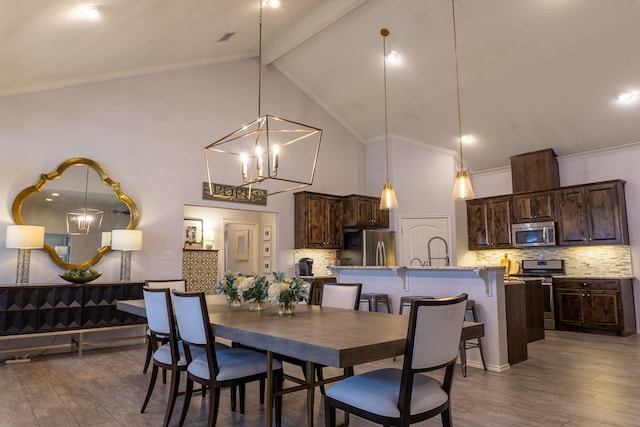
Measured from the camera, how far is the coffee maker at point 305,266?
23.8 feet

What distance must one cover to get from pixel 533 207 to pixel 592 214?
89 centimetres

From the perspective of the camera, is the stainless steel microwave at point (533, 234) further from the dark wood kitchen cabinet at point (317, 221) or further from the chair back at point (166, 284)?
the chair back at point (166, 284)

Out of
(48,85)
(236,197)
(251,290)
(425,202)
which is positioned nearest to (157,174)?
(236,197)

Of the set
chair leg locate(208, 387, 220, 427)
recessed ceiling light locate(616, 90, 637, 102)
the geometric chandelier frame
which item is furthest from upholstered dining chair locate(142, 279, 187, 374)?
recessed ceiling light locate(616, 90, 637, 102)

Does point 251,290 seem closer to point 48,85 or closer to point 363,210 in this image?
point 48,85

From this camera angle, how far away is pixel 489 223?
25.8 feet

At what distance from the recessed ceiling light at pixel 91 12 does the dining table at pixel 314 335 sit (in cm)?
293

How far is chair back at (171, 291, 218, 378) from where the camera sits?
248cm

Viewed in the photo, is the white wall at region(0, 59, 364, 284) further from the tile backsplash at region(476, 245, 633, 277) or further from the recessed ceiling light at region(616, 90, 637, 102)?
the recessed ceiling light at region(616, 90, 637, 102)

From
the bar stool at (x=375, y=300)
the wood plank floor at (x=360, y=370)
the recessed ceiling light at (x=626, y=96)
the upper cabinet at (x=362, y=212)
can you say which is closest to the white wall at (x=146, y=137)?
the upper cabinet at (x=362, y=212)

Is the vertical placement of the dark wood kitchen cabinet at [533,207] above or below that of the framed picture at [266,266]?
above

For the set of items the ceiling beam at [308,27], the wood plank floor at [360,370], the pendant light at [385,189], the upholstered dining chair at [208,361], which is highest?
the ceiling beam at [308,27]

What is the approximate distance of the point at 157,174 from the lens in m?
6.08

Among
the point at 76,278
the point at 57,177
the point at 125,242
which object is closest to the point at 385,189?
the point at 125,242
